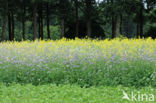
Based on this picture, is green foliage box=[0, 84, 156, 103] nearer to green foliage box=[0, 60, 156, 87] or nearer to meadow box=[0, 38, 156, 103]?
meadow box=[0, 38, 156, 103]

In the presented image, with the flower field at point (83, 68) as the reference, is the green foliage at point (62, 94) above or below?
below

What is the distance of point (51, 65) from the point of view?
795cm

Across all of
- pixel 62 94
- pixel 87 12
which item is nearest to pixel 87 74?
pixel 62 94

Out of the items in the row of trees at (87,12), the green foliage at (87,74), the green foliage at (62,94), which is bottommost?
the green foliage at (62,94)

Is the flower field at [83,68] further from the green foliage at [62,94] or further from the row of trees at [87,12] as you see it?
the row of trees at [87,12]

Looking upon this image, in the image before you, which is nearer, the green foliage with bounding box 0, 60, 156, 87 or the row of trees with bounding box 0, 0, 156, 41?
the green foliage with bounding box 0, 60, 156, 87

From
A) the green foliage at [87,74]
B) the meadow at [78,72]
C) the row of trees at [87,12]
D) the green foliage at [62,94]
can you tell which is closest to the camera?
the green foliage at [62,94]

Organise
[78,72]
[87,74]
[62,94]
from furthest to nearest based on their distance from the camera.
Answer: [78,72], [87,74], [62,94]

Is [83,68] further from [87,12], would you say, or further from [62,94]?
[87,12]

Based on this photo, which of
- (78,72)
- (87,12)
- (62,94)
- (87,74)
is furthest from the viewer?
(87,12)

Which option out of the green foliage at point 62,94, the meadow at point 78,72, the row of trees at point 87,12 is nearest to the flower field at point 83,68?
the meadow at point 78,72

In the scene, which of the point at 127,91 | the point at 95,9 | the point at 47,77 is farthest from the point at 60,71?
the point at 95,9

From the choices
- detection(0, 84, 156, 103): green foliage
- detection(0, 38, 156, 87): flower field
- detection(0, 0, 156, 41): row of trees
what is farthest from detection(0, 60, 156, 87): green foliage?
detection(0, 0, 156, 41): row of trees

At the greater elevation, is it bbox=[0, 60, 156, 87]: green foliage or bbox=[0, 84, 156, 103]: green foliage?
bbox=[0, 60, 156, 87]: green foliage
